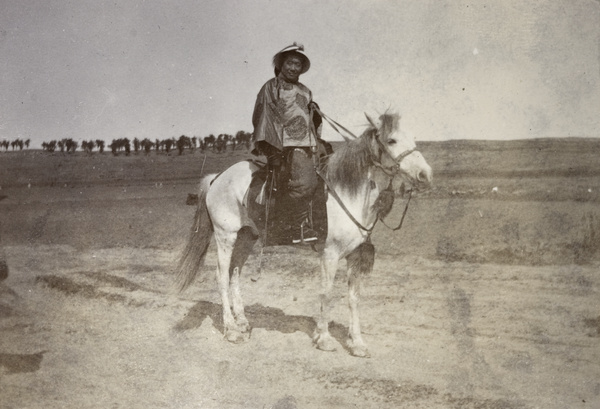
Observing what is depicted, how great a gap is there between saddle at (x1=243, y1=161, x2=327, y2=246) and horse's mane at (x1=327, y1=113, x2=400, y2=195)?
14 centimetres

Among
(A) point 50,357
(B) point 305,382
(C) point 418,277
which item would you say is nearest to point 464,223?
(C) point 418,277

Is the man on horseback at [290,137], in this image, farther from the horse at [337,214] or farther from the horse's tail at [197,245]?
the horse's tail at [197,245]

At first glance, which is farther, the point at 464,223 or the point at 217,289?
the point at 464,223

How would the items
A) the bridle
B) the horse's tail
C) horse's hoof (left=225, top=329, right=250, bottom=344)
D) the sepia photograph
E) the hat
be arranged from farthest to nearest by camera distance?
the horse's tail → horse's hoof (left=225, top=329, right=250, bottom=344) → the hat → the sepia photograph → the bridle

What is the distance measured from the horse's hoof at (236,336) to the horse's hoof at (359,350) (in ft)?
2.64

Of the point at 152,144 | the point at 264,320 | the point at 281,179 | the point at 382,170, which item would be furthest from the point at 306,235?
the point at 152,144

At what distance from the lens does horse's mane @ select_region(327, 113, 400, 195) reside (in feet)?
Answer: 11.7

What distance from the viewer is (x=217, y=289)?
4.23 metres

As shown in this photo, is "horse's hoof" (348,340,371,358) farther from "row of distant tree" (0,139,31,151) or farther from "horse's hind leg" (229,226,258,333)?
"row of distant tree" (0,139,31,151)

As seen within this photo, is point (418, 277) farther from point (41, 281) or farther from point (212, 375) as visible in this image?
point (41, 281)

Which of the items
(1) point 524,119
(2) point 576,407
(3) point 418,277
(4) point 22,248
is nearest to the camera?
(2) point 576,407

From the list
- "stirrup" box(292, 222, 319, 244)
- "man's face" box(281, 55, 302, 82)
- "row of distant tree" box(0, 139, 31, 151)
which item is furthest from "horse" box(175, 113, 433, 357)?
"row of distant tree" box(0, 139, 31, 151)

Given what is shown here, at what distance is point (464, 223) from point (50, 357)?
3.57 meters

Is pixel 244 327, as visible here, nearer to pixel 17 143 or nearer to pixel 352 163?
pixel 352 163
